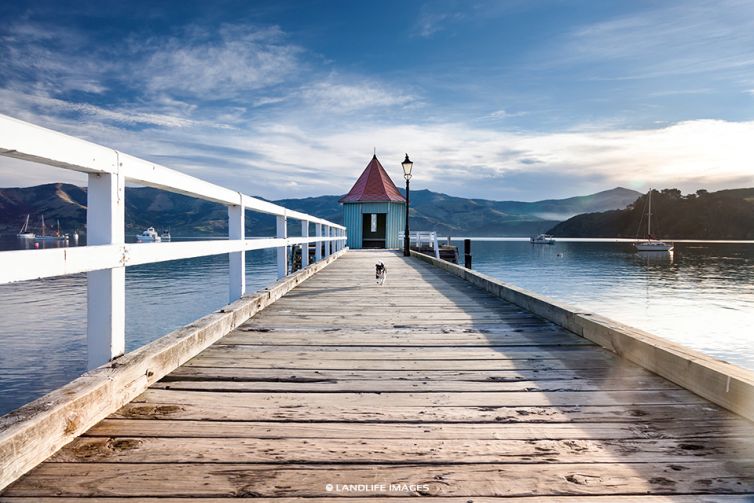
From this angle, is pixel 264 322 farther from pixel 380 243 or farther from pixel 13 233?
pixel 13 233

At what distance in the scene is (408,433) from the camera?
187cm

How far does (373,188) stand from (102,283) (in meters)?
25.0

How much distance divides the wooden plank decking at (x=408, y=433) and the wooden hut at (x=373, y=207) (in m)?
23.1

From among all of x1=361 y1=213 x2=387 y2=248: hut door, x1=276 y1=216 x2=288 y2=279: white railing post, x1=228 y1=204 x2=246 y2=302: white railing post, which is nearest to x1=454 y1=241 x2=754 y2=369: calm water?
x1=361 y1=213 x2=387 y2=248: hut door

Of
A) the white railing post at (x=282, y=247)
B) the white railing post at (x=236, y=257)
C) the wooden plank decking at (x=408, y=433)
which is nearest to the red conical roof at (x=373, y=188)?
the white railing post at (x=282, y=247)

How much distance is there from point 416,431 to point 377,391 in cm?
51

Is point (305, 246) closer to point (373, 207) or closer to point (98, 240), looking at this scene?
point (98, 240)

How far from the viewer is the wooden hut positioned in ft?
85.9

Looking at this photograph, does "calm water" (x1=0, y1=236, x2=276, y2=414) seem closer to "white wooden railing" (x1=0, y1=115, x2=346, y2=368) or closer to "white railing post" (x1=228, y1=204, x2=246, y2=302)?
"white railing post" (x1=228, y1=204, x2=246, y2=302)

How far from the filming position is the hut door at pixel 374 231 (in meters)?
28.0

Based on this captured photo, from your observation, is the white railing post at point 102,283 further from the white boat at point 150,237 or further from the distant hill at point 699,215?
the distant hill at point 699,215

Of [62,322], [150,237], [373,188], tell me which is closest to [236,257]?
[62,322]

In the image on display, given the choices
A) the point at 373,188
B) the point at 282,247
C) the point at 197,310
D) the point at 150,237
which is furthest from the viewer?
the point at 150,237

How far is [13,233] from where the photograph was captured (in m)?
190
